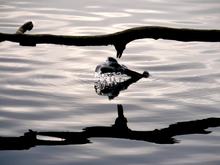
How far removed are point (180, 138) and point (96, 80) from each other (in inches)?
129

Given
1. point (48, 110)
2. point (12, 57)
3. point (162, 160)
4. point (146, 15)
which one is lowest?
point (162, 160)

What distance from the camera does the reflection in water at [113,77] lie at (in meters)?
9.24

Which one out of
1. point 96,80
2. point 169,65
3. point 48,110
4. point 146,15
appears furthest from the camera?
point 146,15

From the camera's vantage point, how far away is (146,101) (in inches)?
329

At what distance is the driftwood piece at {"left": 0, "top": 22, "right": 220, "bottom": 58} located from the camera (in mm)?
6598

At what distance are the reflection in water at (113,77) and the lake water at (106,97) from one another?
6.9 inches

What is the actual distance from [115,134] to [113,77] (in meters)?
2.87

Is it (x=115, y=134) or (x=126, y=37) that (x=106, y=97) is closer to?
(x=115, y=134)

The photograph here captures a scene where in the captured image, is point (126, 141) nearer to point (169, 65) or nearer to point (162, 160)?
point (162, 160)

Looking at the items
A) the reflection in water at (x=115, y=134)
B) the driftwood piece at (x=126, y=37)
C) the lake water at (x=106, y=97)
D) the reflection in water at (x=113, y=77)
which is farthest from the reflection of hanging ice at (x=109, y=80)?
the driftwood piece at (x=126, y=37)

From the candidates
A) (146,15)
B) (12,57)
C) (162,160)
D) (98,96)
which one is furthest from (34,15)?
(162,160)

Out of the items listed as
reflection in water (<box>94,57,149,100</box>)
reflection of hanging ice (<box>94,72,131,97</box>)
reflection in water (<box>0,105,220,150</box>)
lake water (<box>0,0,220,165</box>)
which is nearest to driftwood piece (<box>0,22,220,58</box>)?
reflection in water (<box>0,105,220,150</box>)

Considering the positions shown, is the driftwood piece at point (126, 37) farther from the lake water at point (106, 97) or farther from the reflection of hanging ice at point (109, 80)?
the reflection of hanging ice at point (109, 80)

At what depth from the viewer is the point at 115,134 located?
22.4 ft
